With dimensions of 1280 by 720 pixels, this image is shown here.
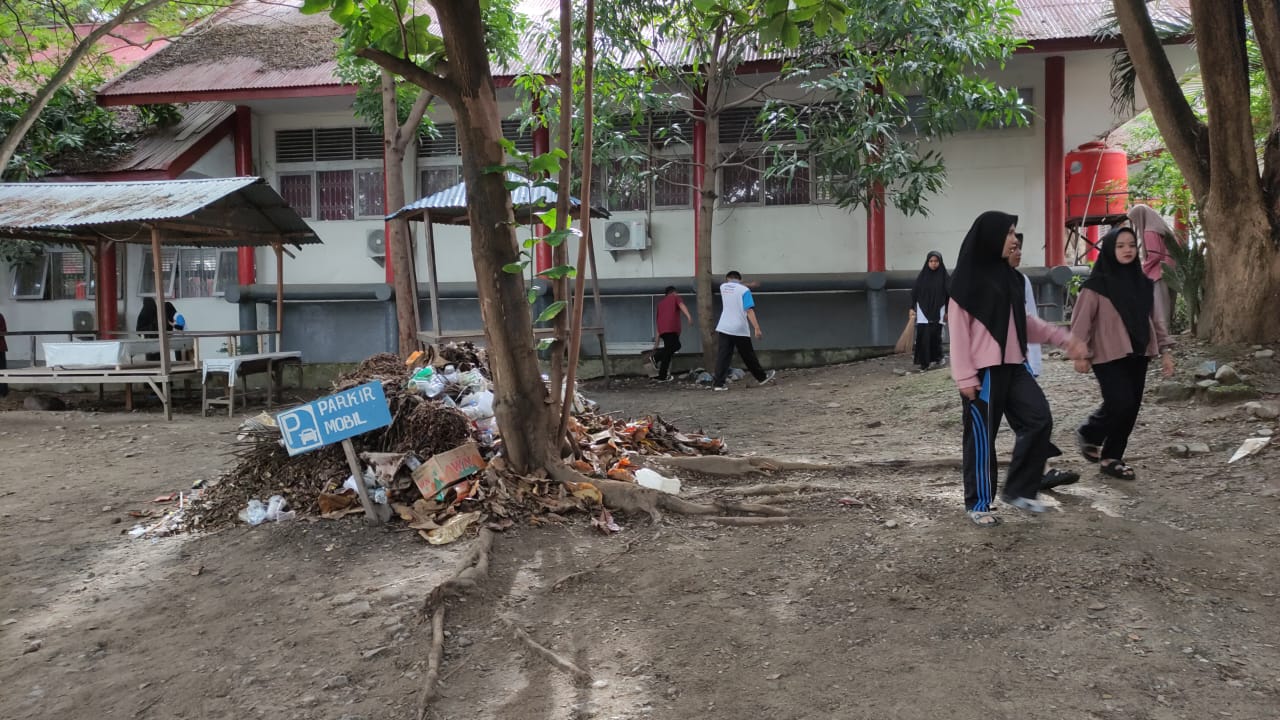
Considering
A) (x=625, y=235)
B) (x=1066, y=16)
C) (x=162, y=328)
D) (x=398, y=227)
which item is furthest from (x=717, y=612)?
(x=1066, y=16)

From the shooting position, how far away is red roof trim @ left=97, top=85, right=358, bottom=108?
41.2 feet

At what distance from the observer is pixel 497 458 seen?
509 centimetres

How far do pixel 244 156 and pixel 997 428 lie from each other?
13.2m

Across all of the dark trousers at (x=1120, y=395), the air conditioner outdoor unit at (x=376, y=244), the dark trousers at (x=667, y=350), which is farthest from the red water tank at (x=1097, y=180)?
the air conditioner outdoor unit at (x=376, y=244)

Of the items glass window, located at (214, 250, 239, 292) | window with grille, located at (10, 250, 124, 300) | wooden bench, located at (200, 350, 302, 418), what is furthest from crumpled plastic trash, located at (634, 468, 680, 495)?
window with grille, located at (10, 250, 124, 300)

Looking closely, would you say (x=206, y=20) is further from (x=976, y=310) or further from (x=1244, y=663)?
(x=1244, y=663)

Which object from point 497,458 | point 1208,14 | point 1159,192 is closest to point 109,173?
point 497,458

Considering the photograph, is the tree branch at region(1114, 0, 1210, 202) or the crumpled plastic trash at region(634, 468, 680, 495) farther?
the tree branch at region(1114, 0, 1210, 202)

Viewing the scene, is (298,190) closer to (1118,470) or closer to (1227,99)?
(1227,99)

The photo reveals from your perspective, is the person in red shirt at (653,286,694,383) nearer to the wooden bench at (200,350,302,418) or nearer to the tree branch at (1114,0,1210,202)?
the wooden bench at (200,350,302,418)

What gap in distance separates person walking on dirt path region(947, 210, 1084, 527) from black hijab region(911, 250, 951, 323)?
6.14 m

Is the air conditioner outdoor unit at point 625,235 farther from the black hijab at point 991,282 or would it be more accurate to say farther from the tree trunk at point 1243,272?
the black hijab at point 991,282

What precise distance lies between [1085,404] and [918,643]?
4913 mm

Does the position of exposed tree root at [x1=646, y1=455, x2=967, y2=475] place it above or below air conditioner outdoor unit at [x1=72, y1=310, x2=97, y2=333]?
below
